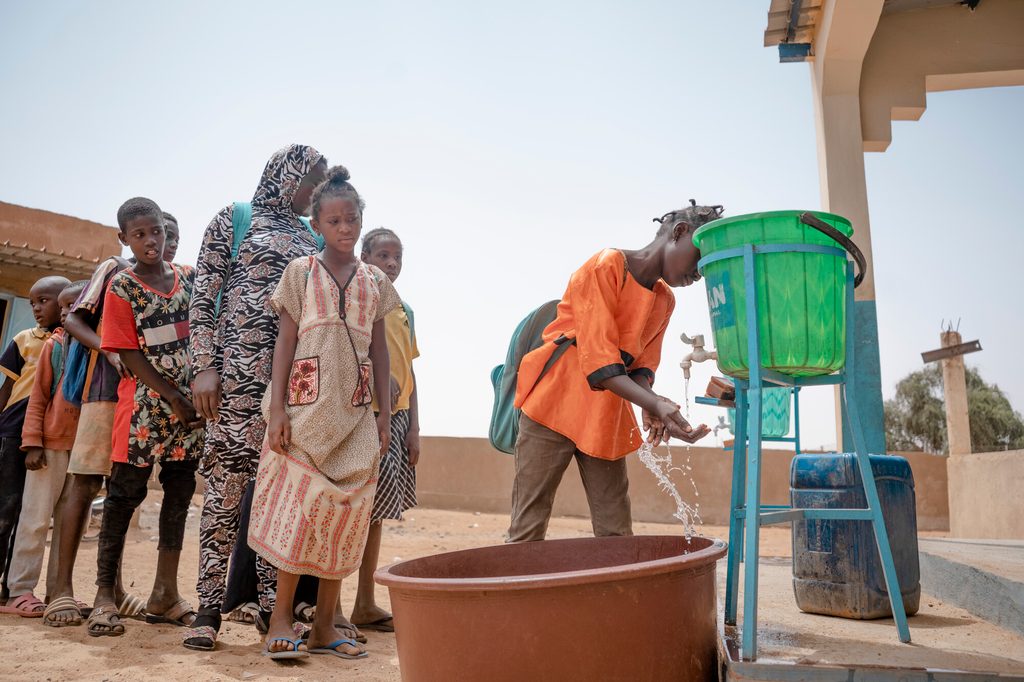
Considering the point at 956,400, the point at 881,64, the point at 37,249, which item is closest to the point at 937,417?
the point at 956,400

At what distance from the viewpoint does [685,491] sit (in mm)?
11828

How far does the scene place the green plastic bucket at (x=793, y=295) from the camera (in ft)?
7.41

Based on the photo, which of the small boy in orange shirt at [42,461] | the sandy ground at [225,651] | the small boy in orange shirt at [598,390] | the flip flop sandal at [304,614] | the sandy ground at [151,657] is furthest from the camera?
the small boy in orange shirt at [42,461]

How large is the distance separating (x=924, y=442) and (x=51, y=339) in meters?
26.7

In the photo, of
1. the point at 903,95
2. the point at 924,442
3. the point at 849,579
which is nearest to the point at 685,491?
the point at 903,95

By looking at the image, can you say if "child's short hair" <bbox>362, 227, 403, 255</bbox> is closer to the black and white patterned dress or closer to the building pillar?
the black and white patterned dress

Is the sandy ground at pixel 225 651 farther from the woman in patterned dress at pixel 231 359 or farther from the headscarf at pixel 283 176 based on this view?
the headscarf at pixel 283 176

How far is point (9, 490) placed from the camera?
419 centimetres

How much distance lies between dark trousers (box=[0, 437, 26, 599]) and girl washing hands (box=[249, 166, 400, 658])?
2.20 meters

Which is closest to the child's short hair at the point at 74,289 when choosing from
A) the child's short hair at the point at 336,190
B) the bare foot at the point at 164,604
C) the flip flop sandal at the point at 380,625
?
the bare foot at the point at 164,604

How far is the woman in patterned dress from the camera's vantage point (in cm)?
307

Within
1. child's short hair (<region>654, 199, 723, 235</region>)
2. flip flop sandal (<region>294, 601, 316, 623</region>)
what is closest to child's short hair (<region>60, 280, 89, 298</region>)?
flip flop sandal (<region>294, 601, 316, 623</region>)

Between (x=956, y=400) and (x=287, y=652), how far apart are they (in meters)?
10.1

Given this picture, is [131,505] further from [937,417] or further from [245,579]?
[937,417]
